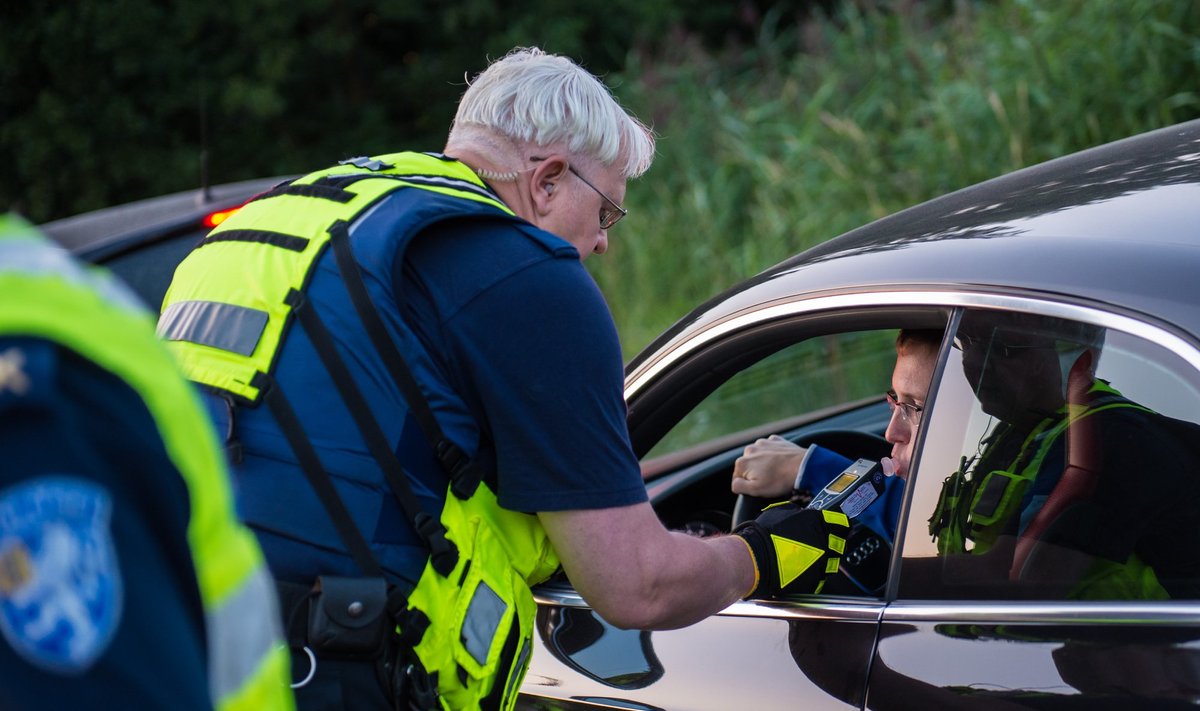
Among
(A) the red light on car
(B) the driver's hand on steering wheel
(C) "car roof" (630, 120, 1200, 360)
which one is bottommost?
(B) the driver's hand on steering wheel

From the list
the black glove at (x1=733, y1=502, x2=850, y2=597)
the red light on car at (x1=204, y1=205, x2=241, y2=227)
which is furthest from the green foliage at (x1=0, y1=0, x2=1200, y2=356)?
the black glove at (x1=733, y1=502, x2=850, y2=597)

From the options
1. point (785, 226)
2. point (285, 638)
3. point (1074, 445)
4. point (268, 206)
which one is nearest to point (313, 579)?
point (285, 638)

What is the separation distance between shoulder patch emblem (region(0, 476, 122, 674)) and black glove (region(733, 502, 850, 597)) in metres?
1.34

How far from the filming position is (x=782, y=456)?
2.44m

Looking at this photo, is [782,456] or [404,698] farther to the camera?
[782,456]

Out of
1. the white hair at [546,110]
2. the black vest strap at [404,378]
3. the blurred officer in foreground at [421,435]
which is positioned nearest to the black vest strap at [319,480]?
the blurred officer in foreground at [421,435]

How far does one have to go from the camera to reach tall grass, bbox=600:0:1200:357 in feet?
19.1

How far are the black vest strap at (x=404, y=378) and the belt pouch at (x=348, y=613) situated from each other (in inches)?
6.9

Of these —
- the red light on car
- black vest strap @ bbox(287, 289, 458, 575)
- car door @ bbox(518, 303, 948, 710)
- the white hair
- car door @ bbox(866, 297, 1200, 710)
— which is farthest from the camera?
the red light on car

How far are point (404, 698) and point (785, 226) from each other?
18.3 ft

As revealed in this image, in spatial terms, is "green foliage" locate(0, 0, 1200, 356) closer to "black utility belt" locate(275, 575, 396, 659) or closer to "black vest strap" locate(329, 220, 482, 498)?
"black vest strap" locate(329, 220, 482, 498)

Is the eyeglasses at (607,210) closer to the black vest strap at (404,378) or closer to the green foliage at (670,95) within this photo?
the black vest strap at (404,378)

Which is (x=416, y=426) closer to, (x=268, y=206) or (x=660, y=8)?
(x=268, y=206)

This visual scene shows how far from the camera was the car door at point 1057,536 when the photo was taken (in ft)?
5.22
